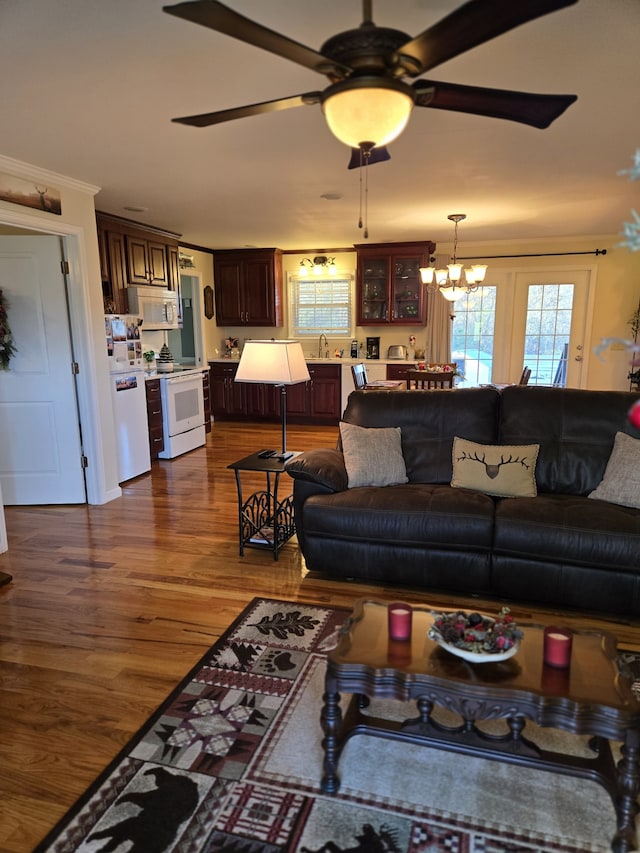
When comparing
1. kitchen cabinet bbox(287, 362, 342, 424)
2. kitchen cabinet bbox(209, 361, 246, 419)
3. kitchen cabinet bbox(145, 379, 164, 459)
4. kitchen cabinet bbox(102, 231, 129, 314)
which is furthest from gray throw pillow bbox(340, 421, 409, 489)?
kitchen cabinet bbox(209, 361, 246, 419)

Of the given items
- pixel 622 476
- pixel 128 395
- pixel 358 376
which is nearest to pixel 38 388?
pixel 128 395

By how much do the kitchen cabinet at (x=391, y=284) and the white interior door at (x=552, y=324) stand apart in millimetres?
1256

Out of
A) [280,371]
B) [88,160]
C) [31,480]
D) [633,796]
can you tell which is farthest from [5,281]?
[633,796]

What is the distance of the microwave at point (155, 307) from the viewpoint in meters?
5.40

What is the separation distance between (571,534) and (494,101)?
1.91m

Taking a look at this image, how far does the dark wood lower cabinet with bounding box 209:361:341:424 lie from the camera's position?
741 centimetres

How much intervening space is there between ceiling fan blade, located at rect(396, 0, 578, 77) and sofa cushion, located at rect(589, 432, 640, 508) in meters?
2.29

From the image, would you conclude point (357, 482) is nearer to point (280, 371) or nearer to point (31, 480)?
point (280, 371)

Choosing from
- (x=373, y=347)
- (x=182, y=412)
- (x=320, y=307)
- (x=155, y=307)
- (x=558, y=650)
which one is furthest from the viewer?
(x=320, y=307)

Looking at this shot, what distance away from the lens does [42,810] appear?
1.62 metres

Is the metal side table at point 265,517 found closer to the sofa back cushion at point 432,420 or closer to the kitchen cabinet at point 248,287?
the sofa back cushion at point 432,420

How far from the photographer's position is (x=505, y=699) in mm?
1476

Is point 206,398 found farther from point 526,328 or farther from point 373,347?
point 526,328

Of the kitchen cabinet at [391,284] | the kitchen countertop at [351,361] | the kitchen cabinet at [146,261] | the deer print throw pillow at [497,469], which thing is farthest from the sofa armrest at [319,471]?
the kitchen cabinet at [391,284]
